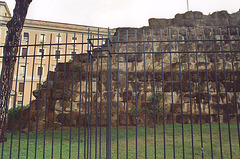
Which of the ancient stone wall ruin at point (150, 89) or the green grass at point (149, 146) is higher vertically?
the ancient stone wall ruin at point (150, 89)

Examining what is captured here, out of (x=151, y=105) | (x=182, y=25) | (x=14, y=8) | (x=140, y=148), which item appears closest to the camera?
(x=140, y=148)

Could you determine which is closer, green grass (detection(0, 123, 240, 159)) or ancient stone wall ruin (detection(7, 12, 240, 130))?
green grass (detection(0, 123, 240, 159))

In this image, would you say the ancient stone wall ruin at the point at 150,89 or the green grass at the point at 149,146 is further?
the ancient stone wall ruin at the point at 150,89

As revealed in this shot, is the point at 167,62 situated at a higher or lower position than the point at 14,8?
lower

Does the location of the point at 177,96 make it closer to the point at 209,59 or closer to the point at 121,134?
the point at 209,59

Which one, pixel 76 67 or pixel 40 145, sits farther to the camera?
pixel 76 67

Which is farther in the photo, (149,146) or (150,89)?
(150,89)

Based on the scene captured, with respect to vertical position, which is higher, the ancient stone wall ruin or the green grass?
the ancient stone wall ruin

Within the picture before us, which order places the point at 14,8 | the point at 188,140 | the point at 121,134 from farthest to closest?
the point at 14,8
the point at 121,134
the point at 188,140

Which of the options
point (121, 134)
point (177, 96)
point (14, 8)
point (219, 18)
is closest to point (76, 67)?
point (14, 8)

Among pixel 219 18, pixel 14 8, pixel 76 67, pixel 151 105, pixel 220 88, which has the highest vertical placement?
pixel 219 18

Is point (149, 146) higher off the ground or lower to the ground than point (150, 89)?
lower

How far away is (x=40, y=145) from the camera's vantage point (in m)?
5.17

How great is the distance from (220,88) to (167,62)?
7.32 feet
